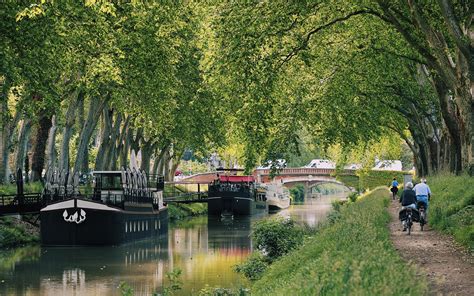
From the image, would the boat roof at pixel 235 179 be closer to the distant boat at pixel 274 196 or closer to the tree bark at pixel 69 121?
the distant boat at pixel 274 196

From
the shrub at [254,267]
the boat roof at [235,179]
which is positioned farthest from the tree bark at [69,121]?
the boat roof at [235,179]

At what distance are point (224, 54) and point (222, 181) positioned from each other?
194ft

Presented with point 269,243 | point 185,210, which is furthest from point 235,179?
point 269,243

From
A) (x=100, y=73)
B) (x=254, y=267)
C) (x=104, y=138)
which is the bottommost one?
(x=254, y=267)

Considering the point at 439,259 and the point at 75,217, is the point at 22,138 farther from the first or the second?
the point at 439,259

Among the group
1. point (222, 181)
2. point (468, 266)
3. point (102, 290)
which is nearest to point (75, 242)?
point (102, 290)

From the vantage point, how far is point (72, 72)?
43.9m

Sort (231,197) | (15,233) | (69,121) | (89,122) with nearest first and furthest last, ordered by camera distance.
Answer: (15,233), (69,121), (89,122), (231,197)

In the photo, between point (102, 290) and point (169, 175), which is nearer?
point (102, 290)

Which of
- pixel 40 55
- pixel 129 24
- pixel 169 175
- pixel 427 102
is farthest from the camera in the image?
pixel 169 175

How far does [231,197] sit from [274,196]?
1968 cm

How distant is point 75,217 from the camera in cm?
4641

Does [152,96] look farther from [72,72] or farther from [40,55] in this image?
[40,55]

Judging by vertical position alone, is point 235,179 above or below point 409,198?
above
